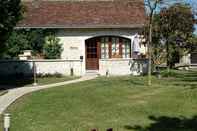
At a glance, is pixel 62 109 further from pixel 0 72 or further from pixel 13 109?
pixel 0 72

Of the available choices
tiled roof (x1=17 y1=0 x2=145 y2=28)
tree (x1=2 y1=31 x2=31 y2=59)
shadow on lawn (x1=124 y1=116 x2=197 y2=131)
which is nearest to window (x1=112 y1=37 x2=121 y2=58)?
tiled roof (x1=17 y1=0 x2=145 y2=28)

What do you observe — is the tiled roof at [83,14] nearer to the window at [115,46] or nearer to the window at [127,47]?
the window at [115,46]

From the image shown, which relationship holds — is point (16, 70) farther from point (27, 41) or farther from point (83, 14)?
point (83, 14)

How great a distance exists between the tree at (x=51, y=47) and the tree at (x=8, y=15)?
1147cm

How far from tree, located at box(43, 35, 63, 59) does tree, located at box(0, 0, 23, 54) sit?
452 inches

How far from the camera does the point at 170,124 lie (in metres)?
15.0

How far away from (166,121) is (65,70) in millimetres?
17984

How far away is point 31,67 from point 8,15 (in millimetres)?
9658

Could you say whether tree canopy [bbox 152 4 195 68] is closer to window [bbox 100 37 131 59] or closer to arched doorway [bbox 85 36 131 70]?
window [bbox 100 37 131 59]

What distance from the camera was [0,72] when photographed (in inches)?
1286

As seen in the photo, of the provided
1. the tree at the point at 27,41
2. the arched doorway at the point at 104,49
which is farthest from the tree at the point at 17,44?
the arched doorway at the point at 104,49

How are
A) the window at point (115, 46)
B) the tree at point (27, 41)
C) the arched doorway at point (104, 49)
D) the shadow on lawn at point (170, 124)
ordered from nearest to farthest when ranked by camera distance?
the shadow on lawn at point (170, 124) < the tree at point (27, 41) < the arched doorway at point (104, 49) < the window at point (115, 46)

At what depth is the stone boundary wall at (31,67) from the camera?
32.5 m

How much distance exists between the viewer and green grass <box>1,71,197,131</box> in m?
14.8
